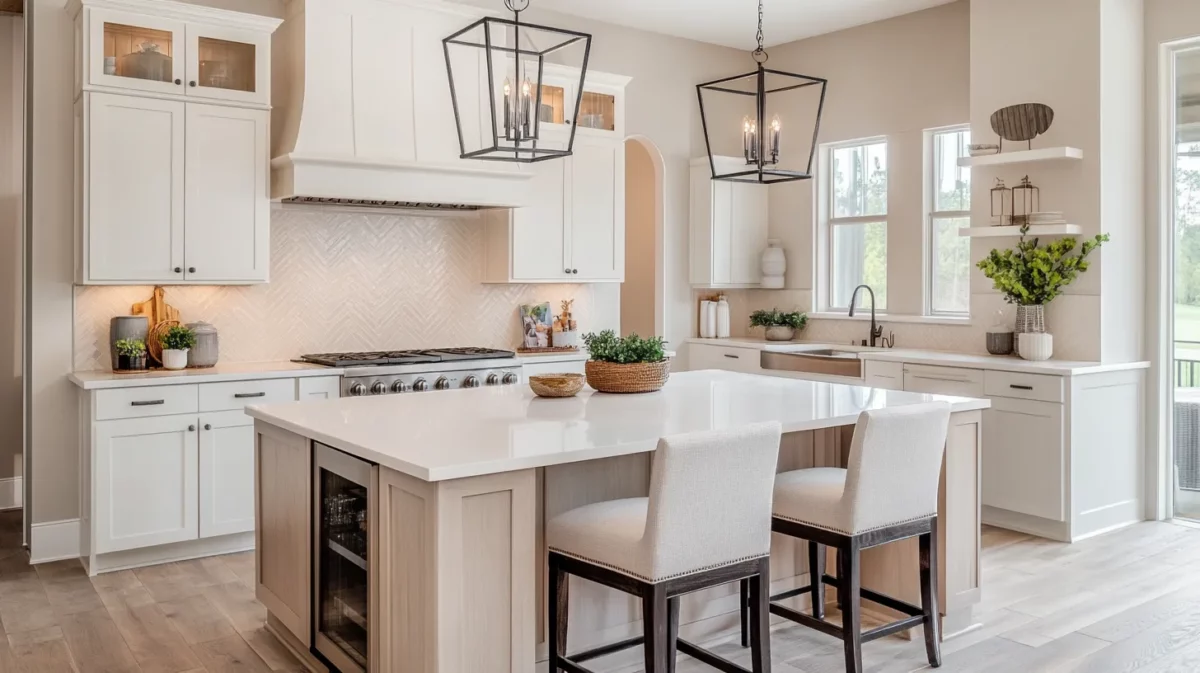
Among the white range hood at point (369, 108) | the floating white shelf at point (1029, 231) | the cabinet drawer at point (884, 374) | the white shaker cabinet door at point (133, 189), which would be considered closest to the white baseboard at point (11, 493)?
the white shaker cabinet door at point (133, 189)

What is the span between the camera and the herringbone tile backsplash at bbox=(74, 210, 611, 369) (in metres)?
5.21

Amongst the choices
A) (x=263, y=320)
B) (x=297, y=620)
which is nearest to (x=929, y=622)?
(x=297, y=620)

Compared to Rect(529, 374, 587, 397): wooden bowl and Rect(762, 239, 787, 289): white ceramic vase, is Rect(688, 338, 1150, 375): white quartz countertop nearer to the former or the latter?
Rect(762, 239, 787, 289): white ceramic vase

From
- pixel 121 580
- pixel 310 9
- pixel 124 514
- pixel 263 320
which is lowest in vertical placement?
pixel 121 580

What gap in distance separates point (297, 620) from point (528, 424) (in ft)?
3.68

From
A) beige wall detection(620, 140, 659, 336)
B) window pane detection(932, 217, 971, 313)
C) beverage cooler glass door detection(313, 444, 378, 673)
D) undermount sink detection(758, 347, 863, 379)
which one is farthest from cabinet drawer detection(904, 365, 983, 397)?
beverage cooler glass door detection(313, 444, 378, 673)

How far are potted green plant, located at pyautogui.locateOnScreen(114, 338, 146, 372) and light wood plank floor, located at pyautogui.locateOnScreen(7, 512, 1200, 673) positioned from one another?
0.99 meters

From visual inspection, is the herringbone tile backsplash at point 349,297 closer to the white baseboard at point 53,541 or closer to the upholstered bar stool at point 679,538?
the white baseboard at point 53,541

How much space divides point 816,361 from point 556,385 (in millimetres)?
3106

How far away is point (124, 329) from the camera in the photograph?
486 cm

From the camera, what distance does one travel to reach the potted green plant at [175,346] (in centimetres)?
485

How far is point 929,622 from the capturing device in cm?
333

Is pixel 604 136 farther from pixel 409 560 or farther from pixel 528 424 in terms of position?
pixel 409 560

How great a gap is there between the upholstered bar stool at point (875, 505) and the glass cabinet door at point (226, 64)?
3.46m
